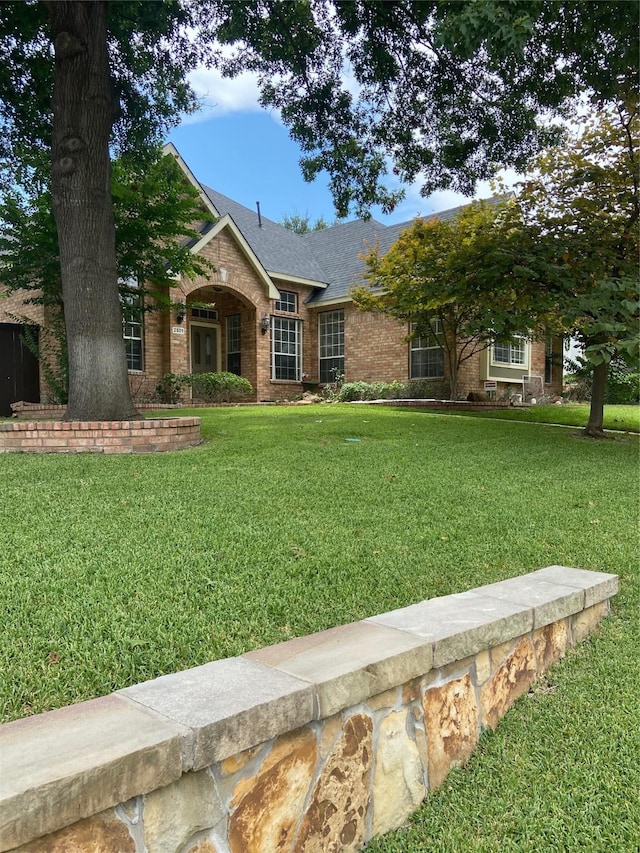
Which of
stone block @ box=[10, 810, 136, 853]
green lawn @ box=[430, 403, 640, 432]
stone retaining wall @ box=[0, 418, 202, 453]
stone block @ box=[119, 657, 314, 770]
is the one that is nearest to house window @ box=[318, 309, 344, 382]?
green lawn @ box=[430, 403, 640, 432]

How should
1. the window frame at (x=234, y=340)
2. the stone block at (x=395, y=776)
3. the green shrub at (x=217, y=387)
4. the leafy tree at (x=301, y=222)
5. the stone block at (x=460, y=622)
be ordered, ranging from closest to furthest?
the stone block at (x=395, y=776)
the stone block at (x=460, y=622)
the green shrub at (x=217, y=387)
the window frame at (x=234, y=340)
the leafy tree at (x=301, y=222)

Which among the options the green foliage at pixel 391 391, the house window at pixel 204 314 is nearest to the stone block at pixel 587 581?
the green foliage at pixel 391 391

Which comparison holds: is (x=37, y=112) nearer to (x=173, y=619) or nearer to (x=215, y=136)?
(x=173, y=619)

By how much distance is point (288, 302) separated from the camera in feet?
61.2

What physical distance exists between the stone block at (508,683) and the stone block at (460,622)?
0.11 metres

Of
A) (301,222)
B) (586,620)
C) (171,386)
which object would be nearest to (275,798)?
(586,620)

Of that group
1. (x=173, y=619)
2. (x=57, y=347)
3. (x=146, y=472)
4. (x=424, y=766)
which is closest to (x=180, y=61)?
(x=57, y=347)

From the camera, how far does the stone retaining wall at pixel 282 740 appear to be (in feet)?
3.86

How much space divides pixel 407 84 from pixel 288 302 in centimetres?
979

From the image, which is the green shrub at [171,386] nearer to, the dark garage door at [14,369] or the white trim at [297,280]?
the dark garage door at [14,369]

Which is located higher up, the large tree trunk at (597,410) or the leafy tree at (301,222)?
the leafy tree at (301,222)

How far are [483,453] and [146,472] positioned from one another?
11.6 ft

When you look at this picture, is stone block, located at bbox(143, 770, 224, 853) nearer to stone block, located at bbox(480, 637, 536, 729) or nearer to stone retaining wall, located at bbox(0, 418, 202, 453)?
stone block, located at bbox(480, 637, 536, 729)

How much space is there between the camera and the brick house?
592 inches
